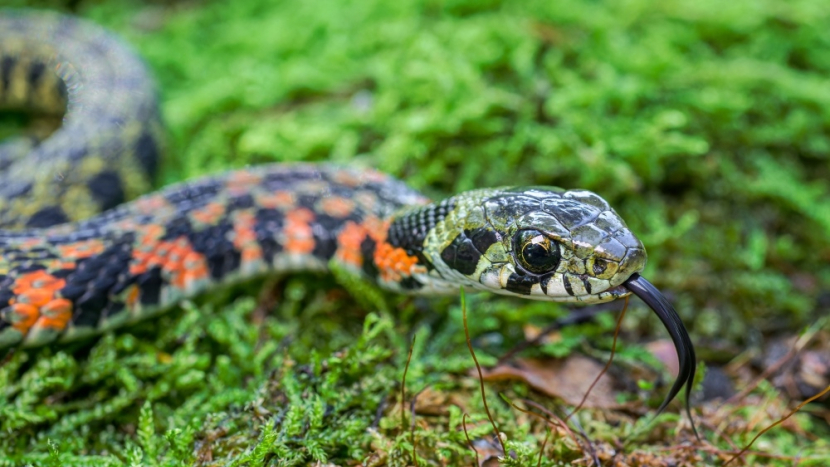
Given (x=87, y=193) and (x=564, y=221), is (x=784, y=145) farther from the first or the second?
(x=87, y=193)

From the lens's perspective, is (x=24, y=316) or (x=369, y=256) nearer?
(x=24, y=316)

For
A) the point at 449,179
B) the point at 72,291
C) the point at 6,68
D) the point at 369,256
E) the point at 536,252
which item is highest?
the point at 6,68

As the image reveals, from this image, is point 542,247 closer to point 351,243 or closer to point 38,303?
point 351,243

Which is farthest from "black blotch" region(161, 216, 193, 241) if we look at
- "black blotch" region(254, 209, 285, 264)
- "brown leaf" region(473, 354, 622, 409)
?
"brown leaf" region(473, 354, 622, 409)

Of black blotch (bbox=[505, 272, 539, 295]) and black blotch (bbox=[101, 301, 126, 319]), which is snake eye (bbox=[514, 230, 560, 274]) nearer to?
black blotch (bbox=[505, 272, 539, 295])

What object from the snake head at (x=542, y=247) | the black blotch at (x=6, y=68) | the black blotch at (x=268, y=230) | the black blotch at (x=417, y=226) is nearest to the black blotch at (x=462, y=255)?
the snake head at (x=542, y=247)

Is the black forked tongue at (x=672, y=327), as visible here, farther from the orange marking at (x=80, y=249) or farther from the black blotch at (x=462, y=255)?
the orange marking at (x=80, y=249)

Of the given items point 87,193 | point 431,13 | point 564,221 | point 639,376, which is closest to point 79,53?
point 87,193

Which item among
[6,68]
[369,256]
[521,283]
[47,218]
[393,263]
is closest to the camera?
[521,283]

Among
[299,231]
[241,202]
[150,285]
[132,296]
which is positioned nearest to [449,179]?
[299,231]
